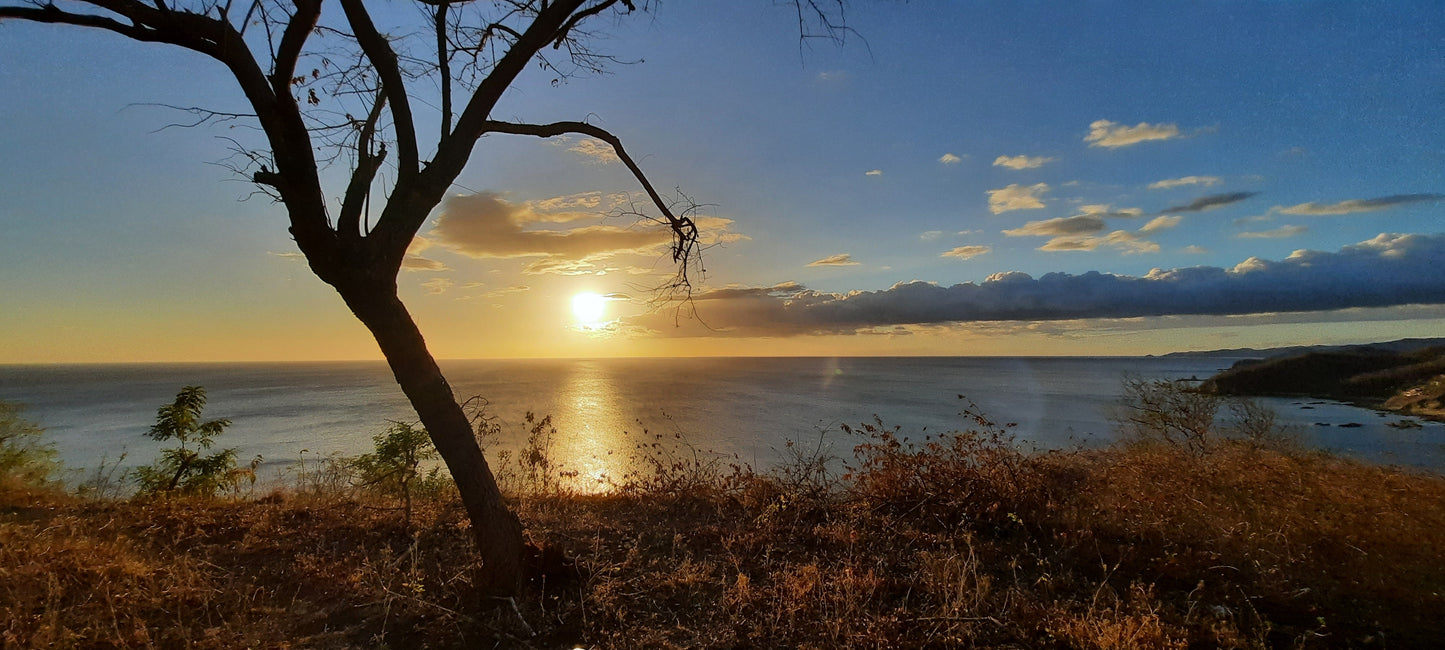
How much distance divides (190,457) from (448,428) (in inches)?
383

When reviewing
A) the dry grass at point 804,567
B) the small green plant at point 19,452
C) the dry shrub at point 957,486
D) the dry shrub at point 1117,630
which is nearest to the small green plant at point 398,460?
the dry grass at point 804,567

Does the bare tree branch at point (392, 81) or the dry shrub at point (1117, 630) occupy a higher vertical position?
the bare tree branch at point (392, 81)

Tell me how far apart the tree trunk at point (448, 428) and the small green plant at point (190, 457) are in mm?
7210

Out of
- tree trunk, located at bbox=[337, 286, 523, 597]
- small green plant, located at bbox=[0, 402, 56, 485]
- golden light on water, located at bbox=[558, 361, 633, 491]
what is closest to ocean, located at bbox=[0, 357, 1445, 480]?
golden light on water, located at bbox=[558, 361, 633, 491]

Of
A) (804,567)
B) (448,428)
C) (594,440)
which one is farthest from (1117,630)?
(594,440)

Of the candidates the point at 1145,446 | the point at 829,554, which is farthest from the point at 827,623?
the point at 1145,446

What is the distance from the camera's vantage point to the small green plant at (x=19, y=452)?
1015cm

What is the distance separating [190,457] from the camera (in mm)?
10117

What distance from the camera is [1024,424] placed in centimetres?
3831

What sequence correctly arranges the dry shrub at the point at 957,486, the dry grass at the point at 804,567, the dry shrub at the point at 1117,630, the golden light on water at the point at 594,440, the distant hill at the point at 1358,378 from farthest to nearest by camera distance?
the distant hill at the point at 1358,378, the golden light on water at the point at 594,440, the dry shrub at the point at 957,486, the dry grass at the point at 804,567, the dry shrub at the point at 1117,630

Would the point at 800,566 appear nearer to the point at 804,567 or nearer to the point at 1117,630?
the point at 804,567

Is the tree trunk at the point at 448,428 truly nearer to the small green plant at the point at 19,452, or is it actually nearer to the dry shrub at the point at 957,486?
the dry shrub at the point at 957,486

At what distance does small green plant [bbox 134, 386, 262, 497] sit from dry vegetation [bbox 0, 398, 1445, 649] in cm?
189

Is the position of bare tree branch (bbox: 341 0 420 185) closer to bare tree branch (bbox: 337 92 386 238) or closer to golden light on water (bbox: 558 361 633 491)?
bare tree branch (bbox: 337 92 386 238)
